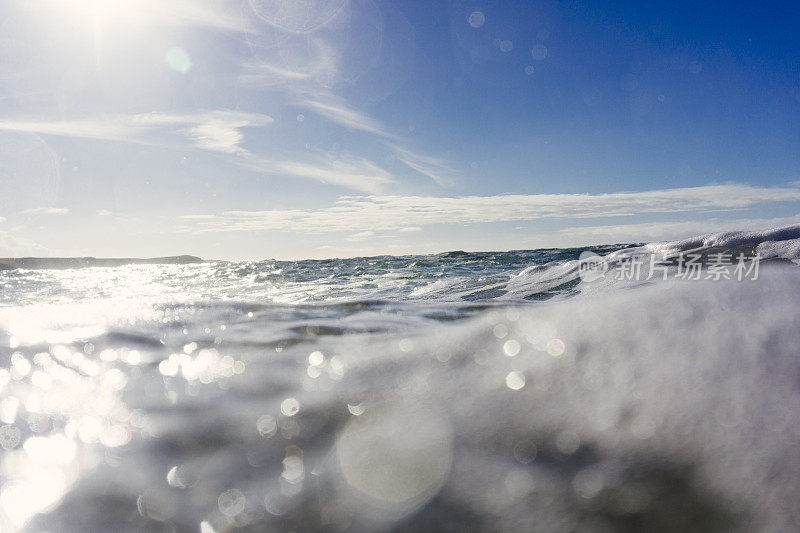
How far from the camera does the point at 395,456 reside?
3.32 feet

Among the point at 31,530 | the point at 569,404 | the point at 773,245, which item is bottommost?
the point at 31,530

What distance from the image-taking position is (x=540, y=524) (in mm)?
764

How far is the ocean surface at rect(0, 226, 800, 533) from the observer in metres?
0.81

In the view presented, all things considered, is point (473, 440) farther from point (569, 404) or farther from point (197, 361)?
point (197, 361)

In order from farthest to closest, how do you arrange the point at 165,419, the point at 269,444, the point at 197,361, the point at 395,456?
the point at 197,361 < the point at 165,419 < the point at 269,444 < the point at 395,456

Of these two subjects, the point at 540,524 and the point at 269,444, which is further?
the point at 269,444

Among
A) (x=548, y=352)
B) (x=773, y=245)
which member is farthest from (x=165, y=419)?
(x=773, y=245)

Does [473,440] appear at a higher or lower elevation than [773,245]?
lower

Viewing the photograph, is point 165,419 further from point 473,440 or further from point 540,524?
point 540,524

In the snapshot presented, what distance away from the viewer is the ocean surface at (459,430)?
81 centimetres

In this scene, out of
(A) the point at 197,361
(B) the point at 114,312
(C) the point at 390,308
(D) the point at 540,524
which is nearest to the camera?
(D) the point at 540,524

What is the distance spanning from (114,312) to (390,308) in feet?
6.12

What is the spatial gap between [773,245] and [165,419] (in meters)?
4.41

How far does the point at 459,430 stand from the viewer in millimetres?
1078
